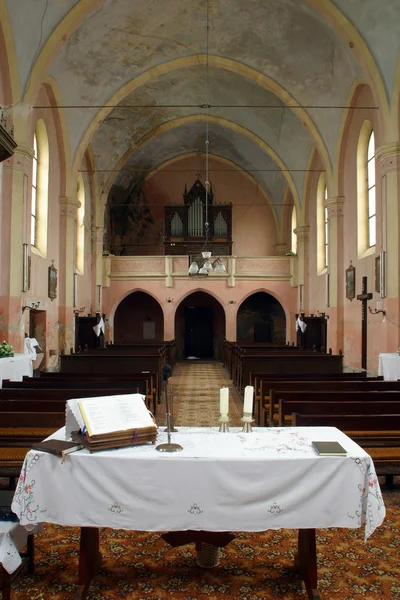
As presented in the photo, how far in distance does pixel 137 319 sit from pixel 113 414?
24256mm

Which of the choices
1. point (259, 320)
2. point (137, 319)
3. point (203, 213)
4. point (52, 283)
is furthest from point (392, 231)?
point (137, 319)

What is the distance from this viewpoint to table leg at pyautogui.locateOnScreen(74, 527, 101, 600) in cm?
335

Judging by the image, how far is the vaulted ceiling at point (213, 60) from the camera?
38.3 ft

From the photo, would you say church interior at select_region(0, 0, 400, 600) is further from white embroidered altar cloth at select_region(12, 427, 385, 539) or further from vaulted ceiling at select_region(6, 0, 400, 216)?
white embroidered altar cloth at select_region(12, 427, 385, 539)

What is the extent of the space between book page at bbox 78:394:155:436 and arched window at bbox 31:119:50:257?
41.0 feet

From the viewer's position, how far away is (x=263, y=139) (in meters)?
21.8

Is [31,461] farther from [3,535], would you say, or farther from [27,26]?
[27,26]

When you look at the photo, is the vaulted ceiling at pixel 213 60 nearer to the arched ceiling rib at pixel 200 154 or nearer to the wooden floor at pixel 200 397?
the arched ceiling rib at pixel 200 154

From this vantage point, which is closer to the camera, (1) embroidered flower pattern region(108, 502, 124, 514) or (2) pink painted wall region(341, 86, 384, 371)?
(1) embroidered flower pattern region(108, 502, 124, 514)

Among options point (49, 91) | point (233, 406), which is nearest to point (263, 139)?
point (49, 91)

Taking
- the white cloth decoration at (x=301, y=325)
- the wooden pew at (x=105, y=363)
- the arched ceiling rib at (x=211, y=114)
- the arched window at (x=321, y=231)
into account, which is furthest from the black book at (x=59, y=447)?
the arched ceiling rib at (x=211, y=114)

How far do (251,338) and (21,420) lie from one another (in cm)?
2204

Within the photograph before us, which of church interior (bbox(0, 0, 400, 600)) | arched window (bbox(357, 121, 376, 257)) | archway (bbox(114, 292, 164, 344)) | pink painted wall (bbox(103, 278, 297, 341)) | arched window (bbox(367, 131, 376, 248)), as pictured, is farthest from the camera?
archway (bbox(114, 292, 164, 344))

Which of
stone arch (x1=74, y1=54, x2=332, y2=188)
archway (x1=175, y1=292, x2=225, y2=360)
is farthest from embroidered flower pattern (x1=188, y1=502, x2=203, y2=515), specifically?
archway (x1=175, y1=292, x2=225, y2=360)
